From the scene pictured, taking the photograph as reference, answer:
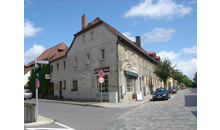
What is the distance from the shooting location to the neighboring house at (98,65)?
20625 mm

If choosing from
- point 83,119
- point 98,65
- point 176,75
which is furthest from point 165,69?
point 83,119

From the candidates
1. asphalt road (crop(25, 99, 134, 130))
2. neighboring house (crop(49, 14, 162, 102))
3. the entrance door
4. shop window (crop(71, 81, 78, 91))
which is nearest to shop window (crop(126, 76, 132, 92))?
neighboring house (crop(49, 14, 162, 102))

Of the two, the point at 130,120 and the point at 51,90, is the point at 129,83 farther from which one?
the point at 51,90

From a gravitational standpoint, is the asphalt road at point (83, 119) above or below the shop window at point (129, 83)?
below

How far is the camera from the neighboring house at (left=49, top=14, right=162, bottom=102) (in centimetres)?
→ 2062

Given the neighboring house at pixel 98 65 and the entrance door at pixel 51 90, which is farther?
the entrance door at pixel 51 90

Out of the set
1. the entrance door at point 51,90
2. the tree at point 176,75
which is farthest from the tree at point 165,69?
the entrance door at point 51,90

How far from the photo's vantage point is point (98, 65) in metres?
22.4

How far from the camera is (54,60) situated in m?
31.4

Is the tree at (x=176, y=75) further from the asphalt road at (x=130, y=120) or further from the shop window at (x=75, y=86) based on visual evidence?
the asphalt road at (x=130, y=120)

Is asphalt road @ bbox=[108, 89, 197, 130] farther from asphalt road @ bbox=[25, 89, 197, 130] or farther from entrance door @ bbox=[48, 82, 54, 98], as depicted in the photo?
entrance door @ bbox=[48, 82, 54, 98]
